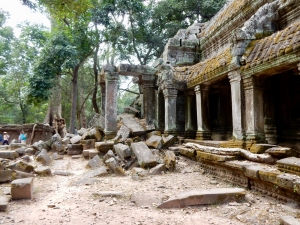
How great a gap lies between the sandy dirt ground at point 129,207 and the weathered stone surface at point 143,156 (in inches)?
25.3

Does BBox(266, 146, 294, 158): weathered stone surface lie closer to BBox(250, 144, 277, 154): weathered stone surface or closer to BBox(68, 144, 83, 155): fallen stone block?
BBox(250, 144, 277, 154): weathered stone surface

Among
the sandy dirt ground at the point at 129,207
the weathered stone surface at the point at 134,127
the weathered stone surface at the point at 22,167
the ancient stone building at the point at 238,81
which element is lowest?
the sandy dirt ground at the point at 129,207

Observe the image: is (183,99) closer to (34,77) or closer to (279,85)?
(279,85)

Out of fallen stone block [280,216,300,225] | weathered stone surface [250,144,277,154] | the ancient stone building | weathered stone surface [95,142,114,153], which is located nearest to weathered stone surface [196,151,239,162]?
weathered stone surface [250,144,277,154]

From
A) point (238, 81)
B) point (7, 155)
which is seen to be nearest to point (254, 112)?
point (238, 81)

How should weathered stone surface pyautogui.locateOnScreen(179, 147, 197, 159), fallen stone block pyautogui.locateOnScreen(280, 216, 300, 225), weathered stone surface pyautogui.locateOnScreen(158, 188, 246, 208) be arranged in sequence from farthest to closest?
weathered stone surface pyautogui.locateOnScreen(179, 147, 197, 159)
weathered stone surface pyautogui.locateOnScreen(158, 188, 246, 208)
fallen stone block pyautogui.locateOnScreen(280, 216, 300, 225)

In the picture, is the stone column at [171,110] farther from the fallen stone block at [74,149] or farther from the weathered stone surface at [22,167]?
the weathered stone surface at [22,167]

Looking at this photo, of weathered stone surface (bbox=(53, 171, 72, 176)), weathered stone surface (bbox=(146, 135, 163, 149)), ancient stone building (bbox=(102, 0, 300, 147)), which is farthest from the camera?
weathered stone surface (bbox=(146, 135, 163, 149))

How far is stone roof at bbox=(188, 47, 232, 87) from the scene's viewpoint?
6.34 metres

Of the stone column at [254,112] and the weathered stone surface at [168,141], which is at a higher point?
the stone column at [254,112]

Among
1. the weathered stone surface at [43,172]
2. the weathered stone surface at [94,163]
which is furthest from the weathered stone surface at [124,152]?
the weathered stone surface at [43,172]

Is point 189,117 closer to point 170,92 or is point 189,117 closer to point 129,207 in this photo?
point 170,92

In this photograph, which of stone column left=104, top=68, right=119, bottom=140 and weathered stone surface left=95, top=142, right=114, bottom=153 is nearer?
weathered stone surface left=95, top=142, right=114, bottom=153

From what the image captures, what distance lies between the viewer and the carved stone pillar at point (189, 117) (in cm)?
887
